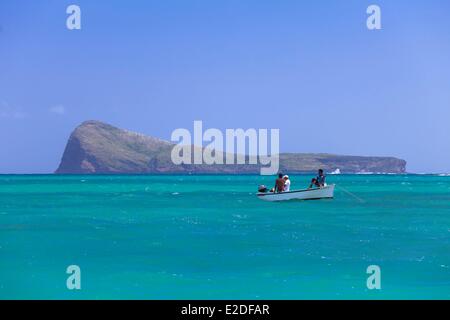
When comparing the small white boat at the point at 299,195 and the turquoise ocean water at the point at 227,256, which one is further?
the small white boat at the point at 299,195

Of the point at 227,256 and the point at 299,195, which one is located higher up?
the point at 227,256

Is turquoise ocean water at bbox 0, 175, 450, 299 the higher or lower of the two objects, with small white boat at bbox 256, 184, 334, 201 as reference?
higher

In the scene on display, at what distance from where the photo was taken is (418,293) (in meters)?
14.0

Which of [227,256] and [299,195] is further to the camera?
[299,195]

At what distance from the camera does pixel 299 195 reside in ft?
142

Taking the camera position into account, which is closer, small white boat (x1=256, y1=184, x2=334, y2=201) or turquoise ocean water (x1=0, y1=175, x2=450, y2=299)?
turquoise ocean water (x1=0, y1=175, x2=450, y2=299)

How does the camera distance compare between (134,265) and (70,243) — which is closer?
(134,265)

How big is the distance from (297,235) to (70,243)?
8.08 metres

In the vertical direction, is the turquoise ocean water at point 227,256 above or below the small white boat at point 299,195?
above

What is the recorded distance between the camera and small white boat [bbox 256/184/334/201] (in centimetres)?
4272

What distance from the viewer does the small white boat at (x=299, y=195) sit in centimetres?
4272
